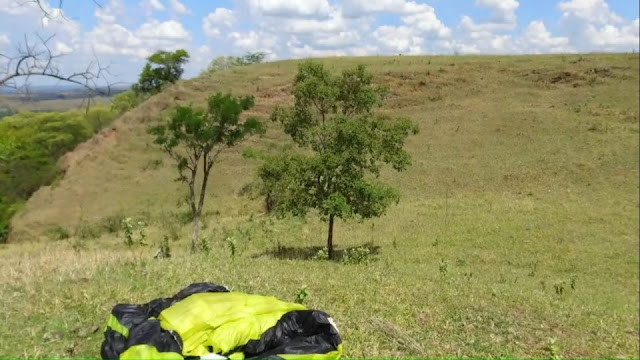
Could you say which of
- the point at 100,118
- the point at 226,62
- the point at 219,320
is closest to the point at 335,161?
the point at 219,320

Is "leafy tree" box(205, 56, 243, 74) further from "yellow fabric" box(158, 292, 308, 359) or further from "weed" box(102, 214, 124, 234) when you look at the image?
"yellow fabric" box(158, 292, 308, 359)

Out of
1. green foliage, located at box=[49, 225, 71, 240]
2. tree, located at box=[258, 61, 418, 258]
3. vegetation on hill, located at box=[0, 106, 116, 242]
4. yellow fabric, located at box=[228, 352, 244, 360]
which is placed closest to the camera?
yellow fabric, located at box=[228, 352, 244, 360]

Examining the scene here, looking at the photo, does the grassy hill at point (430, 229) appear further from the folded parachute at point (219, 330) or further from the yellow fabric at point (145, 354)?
the yellow fabric at point (145, 354)

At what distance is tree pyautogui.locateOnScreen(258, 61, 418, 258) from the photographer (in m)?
15.0

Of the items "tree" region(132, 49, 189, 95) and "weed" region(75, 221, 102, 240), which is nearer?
"weed" region(75, 221, 102, 240)

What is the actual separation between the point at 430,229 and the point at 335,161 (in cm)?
628

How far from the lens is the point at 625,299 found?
1215cm

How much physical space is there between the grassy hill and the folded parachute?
83 centimetres

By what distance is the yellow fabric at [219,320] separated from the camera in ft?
15.4

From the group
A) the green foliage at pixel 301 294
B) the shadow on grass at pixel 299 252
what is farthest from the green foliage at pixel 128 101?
the green foliage at pixel 301 294

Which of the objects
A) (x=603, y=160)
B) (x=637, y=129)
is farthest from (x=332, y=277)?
(x=637, y=129)

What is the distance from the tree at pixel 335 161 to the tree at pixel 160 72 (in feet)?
137

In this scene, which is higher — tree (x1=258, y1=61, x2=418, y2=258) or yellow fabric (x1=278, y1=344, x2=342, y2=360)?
tree (x1=258, y1=61, x2=418, y2=258)

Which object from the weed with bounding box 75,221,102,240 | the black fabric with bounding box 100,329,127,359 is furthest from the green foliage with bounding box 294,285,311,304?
the weed with bounding box 75,221,102,240
